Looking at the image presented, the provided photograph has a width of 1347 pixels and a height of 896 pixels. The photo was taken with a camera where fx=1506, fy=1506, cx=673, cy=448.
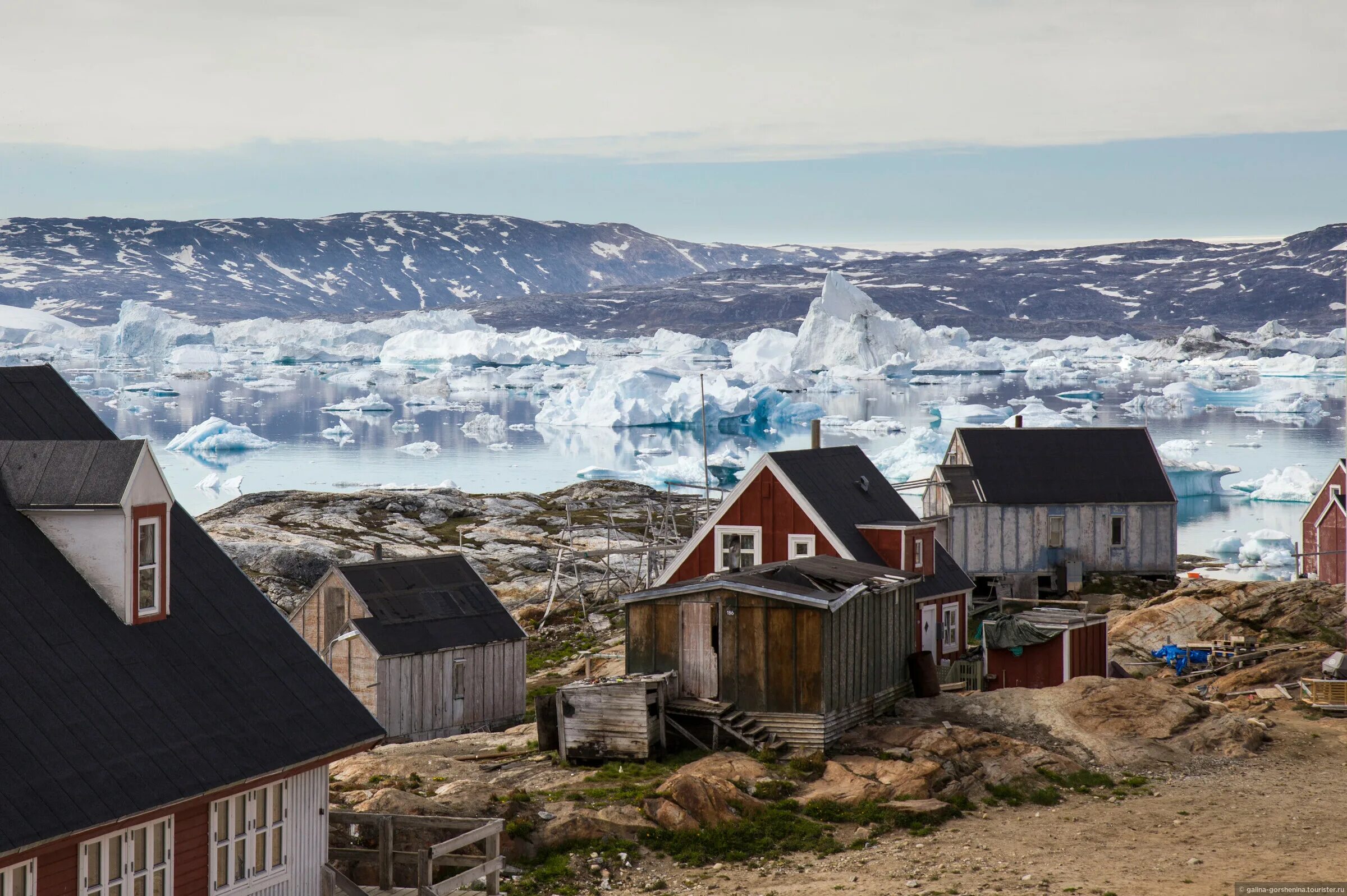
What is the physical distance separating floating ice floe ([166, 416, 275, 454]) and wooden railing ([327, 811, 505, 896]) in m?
80.0

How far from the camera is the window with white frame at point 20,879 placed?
10.6m

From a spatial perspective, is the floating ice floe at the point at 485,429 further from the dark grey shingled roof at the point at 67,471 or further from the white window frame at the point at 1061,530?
the dark grey shingled roof at the point at 67,471

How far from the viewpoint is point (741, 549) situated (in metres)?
28.4

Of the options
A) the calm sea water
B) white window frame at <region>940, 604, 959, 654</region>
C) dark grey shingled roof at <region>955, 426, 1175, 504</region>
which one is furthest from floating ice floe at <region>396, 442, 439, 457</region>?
white window frame at <region>940, 604, 959, 654</region>

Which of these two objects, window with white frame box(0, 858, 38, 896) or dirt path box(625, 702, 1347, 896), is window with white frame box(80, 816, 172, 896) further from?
dirt path box(625, 702, 1347, 896)

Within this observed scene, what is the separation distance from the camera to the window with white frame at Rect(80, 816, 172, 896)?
11.4 metres

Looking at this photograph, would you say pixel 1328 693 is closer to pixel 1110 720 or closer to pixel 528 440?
pixel 1110 720

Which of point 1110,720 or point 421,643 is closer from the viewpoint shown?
point 1110,720

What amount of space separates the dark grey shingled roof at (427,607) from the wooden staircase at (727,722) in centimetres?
650

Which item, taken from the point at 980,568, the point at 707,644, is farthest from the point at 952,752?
the point at 980,568

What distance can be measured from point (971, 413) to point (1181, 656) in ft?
241

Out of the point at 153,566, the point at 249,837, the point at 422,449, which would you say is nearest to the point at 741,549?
the point at 249,837

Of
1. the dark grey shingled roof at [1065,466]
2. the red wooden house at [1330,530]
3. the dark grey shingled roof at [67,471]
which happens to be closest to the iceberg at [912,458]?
the dark grey shingled roof at [1065,466]

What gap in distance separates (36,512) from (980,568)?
32.4 meters
